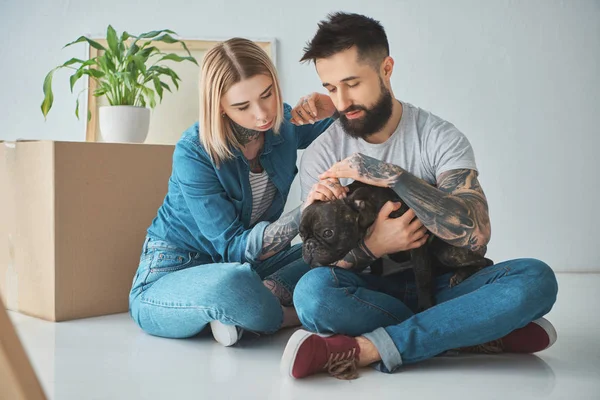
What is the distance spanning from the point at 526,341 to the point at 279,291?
0.94m

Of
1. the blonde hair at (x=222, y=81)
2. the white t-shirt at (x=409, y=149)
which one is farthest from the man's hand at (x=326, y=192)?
the blonde hair at (x=222, y=81)

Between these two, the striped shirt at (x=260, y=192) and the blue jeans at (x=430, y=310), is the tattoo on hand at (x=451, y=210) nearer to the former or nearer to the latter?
the blue jeans at (x=430, y=310)

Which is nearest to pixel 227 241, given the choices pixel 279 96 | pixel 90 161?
pixel 279 96

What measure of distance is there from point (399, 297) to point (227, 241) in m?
0.63

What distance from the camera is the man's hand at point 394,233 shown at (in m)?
1.93

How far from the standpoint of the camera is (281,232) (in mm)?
2160

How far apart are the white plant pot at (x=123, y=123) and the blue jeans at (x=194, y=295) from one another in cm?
90

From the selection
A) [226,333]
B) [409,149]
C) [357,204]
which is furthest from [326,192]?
[226,333]

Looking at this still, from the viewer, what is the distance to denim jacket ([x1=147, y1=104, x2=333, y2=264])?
2256 mm

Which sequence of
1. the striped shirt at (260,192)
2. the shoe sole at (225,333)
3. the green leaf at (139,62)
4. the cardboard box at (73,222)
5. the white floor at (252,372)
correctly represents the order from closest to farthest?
1. the white floor at (252,372)
2. the shoe sole at (225,333)
3. the striped shirt at (260,192)
4. the cardboard box at (73,222)
5. the green leaf at (139,62)

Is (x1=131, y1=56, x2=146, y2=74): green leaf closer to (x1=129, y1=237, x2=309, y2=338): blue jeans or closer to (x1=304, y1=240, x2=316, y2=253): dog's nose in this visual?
(x1=129, y1=237, x2=309, y2=338): blue jeans

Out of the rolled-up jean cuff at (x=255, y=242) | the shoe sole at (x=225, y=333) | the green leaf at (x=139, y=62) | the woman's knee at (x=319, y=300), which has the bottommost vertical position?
the shoe sole at (x=225, y=333)

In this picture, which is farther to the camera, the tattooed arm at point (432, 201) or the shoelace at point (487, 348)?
the shoelace at point (487, 348)

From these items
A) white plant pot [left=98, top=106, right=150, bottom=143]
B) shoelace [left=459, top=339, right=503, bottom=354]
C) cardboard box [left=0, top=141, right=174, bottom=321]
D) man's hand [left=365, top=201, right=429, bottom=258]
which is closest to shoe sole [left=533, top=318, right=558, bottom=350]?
shoelace [left=459, top=339, right=503, bottom=354]
